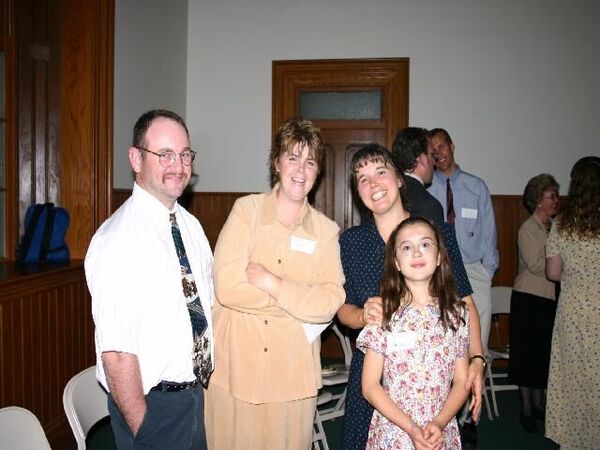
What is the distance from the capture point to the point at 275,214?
2035 millimetres

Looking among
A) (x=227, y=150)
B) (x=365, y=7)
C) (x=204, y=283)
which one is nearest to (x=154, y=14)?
(x=227, y=150)

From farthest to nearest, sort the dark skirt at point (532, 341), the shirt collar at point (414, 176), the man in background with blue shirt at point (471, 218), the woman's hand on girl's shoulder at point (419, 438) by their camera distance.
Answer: the man in background with blue shirt at point (471, 218), the dark skirt at point (532, 341), the shirt collar at point (414, 176), the woman's hand on girl's shoulder at point (419, 438)

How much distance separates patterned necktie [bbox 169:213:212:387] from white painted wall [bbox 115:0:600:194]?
4.15 metres

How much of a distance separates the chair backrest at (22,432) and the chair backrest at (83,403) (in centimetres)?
21

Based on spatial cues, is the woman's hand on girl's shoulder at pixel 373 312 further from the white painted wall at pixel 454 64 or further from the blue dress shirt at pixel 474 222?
the white painted wall at pixel 454 64

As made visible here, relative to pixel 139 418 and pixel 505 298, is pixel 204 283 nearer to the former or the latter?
Result: pixel 139 418

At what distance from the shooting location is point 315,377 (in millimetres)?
1982

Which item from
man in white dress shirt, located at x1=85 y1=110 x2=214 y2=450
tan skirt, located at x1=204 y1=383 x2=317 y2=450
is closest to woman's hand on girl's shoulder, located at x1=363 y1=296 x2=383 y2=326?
tan skirt, located at x1=204 y1=383 x2=317 y2=450

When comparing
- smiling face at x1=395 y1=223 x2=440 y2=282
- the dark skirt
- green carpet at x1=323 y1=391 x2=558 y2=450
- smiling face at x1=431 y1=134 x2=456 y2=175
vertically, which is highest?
smiling face at x1=431 y1=134 x2=456 y2=175

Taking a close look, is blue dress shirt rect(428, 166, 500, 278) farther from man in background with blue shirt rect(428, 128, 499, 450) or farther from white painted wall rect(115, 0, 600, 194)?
white painted wall rect(115, 0, 600, 194)

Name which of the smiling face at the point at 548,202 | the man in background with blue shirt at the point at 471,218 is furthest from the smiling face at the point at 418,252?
the smiling face at the point at 548,202

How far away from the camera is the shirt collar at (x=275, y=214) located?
2.02 meters

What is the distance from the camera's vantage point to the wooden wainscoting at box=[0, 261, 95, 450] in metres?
2.84

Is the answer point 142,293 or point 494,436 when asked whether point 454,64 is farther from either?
point 142,293
